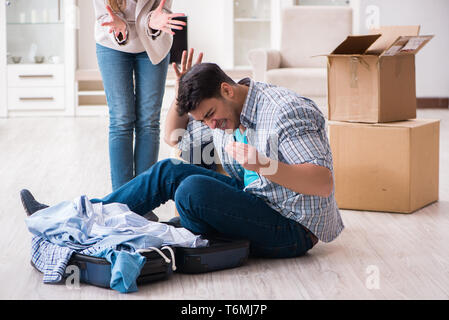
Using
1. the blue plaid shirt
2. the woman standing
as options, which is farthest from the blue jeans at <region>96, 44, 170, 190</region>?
the blue plaid shirt

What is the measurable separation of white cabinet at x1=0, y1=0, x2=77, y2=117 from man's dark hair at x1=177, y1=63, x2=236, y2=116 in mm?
4224

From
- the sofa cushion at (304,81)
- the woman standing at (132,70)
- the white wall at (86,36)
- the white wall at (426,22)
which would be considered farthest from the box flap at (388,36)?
the white wall at (86,36)

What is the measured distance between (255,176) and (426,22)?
4711 millimetres

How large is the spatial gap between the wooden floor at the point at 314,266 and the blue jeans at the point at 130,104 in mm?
236

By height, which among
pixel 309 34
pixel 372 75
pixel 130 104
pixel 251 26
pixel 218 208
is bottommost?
pixel 218 208

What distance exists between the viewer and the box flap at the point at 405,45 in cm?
249

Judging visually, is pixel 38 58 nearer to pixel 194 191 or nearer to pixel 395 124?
pixel 395 124

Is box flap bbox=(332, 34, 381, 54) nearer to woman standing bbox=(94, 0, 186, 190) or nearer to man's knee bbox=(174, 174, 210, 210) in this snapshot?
woman standing bbox=(94, 0, 186, 190)

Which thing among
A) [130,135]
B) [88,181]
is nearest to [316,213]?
[130,135]

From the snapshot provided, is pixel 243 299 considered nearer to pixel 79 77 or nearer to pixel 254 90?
pixel 254 90

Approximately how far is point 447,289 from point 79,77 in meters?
4.52

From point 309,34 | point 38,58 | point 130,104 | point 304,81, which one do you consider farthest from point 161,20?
point 38,58

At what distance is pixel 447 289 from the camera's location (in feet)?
5.47

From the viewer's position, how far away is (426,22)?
605 centimetres
